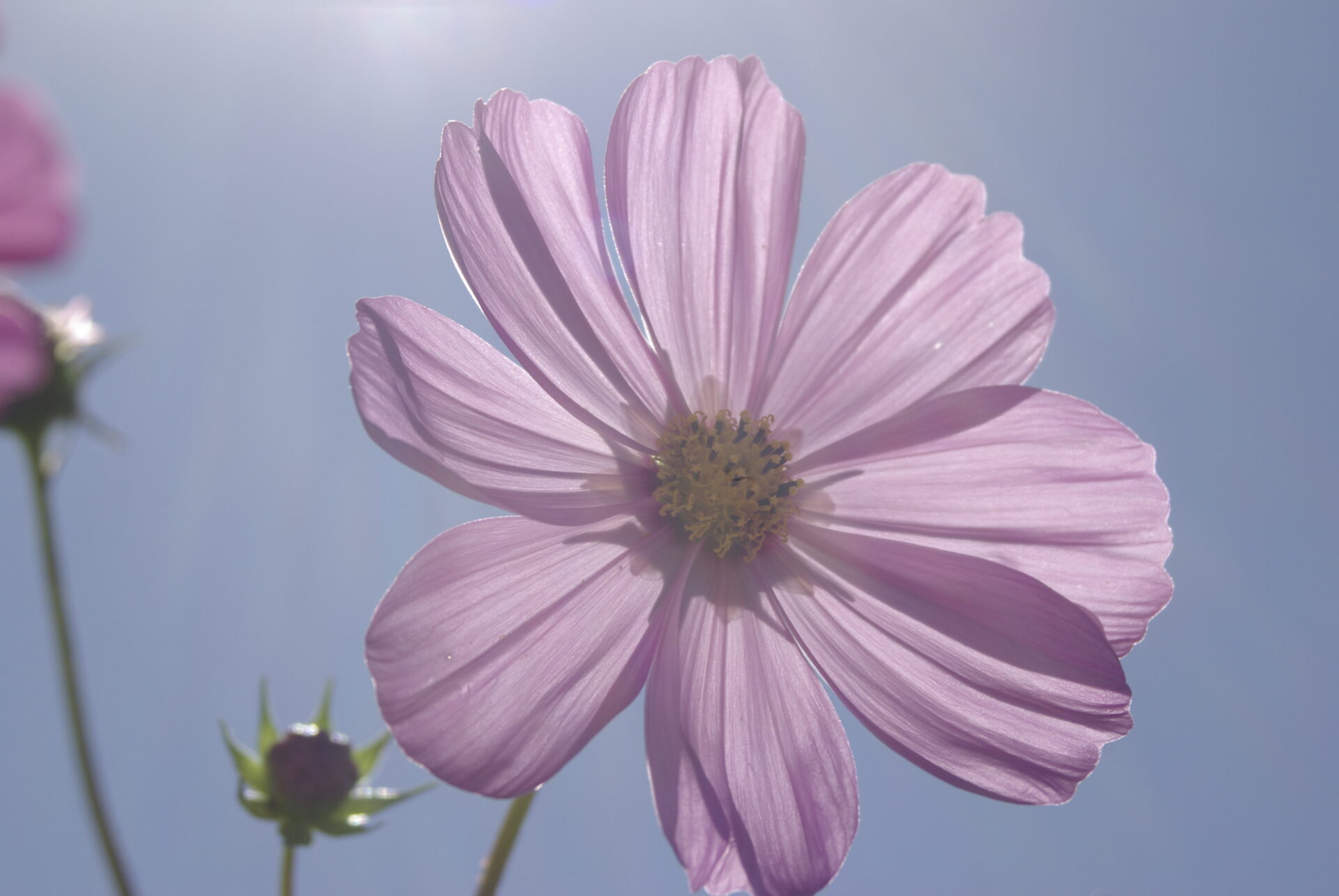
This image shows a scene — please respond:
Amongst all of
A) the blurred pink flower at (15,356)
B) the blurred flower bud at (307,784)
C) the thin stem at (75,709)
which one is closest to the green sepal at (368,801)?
the blurred flower bud at (307,784)

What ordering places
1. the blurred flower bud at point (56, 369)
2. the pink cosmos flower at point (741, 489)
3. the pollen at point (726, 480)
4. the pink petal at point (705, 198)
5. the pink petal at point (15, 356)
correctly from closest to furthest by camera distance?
the pink petal at point (15, 356)
the blurred flower bud at point (56, 369)
the pink cosmos flower at point (741, 489)
the pink petal at point (705, 198)
the pollen at point (726, 480)

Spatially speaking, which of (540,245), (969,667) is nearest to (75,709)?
(540,245)

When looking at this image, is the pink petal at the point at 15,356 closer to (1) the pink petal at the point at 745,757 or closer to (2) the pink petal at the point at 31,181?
(2) the pink petal at the point at 31,181

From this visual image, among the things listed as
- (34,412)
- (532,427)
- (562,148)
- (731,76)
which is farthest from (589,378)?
(34,412)

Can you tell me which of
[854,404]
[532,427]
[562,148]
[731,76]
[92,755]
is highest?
[731,76]

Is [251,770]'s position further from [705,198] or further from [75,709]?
[705,198]

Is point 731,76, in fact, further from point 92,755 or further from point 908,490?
point 92,755

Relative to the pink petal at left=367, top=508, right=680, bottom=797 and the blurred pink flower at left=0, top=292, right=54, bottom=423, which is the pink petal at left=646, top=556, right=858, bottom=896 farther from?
the blurred pink flower at left=0, top=292, right=54, bottom=423
